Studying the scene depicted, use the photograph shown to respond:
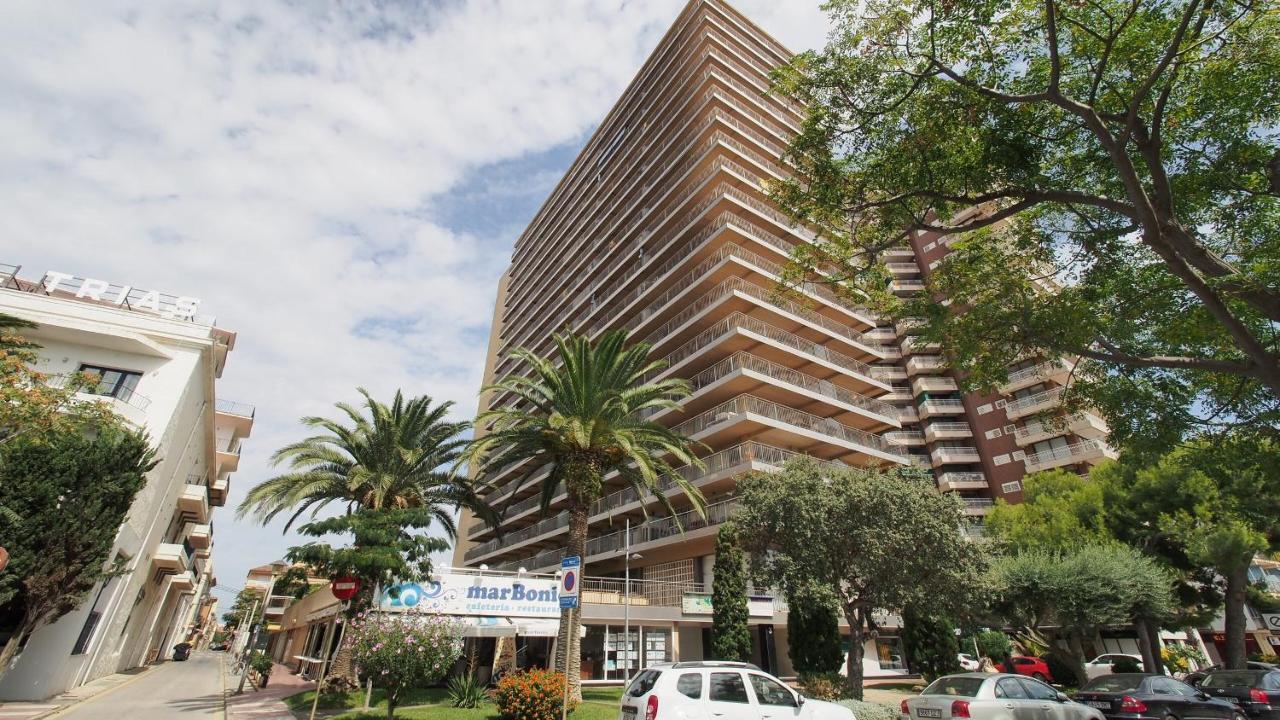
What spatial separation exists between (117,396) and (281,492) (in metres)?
6.13

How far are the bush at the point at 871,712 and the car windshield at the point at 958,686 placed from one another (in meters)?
1.53

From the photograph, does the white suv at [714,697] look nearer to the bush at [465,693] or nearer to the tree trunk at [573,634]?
the tree trunk at [573,634]

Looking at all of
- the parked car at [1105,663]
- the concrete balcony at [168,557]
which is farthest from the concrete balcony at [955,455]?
the concrete balcony at [168,557]

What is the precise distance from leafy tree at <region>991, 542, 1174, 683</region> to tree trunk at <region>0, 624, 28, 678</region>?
2644cm

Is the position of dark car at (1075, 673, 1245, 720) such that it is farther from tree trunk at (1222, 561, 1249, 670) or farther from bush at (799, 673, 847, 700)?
tree trunk at (1222, 561, 1249, 670)

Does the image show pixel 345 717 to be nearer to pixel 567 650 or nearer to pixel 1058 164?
pixel 567 650

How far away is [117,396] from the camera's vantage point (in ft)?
61.1

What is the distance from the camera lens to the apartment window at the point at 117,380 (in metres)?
18.6

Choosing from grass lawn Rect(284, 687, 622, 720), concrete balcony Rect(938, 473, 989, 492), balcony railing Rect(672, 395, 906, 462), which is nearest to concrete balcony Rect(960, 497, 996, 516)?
concrete balcony Rect(938, 473, 989, 492)

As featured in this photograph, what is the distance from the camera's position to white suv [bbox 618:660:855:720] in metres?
8.88

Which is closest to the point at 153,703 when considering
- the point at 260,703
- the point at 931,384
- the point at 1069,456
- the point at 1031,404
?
the point at 260,703

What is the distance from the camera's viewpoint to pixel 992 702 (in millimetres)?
9906

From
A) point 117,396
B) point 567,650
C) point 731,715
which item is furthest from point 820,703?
point 117,396

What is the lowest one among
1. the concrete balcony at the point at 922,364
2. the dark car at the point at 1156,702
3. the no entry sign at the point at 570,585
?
the dark car at the point at 1156,702
